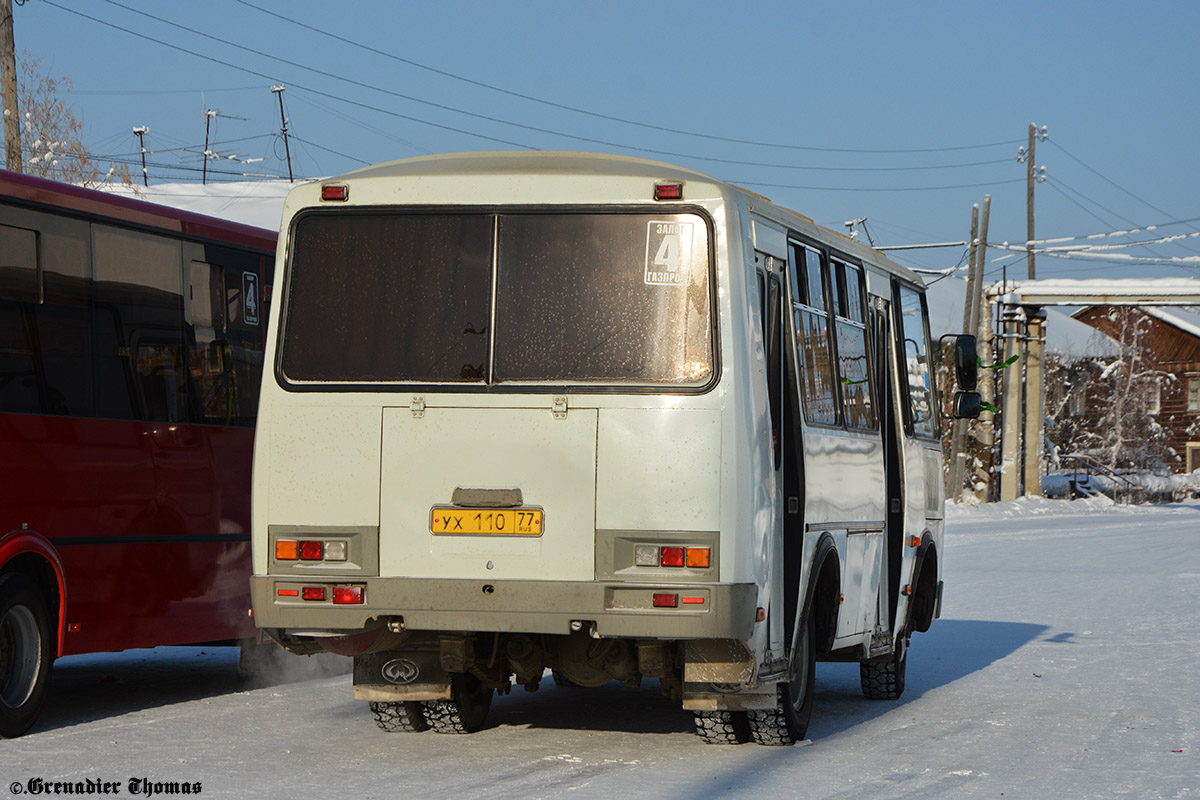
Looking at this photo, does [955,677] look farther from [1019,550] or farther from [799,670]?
[1019,550]

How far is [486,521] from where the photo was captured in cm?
816

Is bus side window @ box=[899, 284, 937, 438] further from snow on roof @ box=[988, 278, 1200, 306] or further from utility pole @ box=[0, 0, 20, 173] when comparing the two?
snow on roof @ box=[988, 278, 1200, 306]

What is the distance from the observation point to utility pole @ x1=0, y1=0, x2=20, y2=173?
23.6m

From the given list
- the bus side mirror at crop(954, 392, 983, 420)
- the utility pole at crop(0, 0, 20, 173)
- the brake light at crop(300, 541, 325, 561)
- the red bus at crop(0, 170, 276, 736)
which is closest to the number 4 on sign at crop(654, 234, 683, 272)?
the brake light at crop(300, 541, 325, 561)

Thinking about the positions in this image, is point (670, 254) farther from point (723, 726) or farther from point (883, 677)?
point (883, 677)

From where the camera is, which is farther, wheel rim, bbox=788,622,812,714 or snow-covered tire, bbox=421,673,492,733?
snow-covered tire, bbox=421,673,492,733

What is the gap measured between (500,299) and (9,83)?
1749 centimetres

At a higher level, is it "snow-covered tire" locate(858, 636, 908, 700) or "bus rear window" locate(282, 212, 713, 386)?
"bus rear window" locate(282, 212, 713, 386)

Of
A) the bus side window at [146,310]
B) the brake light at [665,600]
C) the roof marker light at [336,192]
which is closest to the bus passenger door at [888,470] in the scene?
the brake light at [665,600]

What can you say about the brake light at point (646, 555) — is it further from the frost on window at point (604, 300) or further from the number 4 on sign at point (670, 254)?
the number 4 on sign at point (670, 254)

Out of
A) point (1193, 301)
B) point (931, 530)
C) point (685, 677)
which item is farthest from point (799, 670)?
point (1193, 301)

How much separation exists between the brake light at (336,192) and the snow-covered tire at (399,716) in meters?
2.81

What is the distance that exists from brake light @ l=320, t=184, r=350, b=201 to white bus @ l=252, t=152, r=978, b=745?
0.04 feet

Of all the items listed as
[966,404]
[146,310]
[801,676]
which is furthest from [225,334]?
[966,404]
